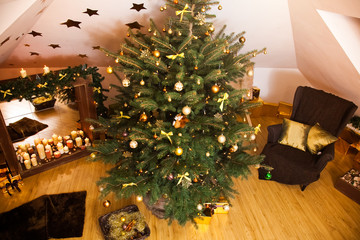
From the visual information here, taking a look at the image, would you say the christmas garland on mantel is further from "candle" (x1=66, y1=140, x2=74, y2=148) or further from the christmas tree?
the christmas tree

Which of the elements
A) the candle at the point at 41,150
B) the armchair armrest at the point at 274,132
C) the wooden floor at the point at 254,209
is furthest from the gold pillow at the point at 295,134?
the candle at the point at 41,150

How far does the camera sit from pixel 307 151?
2.87 meters

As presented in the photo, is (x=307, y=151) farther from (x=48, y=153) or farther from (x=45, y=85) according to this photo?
(x=48, y=153)

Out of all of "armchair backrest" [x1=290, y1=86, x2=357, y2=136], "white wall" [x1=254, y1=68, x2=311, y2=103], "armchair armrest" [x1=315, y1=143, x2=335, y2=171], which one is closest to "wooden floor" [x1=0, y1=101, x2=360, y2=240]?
"armchair armrest" [x1=315, y1=143, x2=335, y2=171]

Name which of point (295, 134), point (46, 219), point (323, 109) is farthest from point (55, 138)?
point (323, 109)

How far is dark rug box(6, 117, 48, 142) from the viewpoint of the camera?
2.73m

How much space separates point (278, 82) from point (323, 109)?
5.15ft

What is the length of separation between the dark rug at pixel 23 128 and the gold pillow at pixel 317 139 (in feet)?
10.7

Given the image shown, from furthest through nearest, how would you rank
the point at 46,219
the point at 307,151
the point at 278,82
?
the point at 278,82, the point at 307,151, the point at 46,219

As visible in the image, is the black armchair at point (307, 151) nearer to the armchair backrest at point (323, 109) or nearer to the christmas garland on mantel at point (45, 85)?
the armchair backrest at point (323, 109)

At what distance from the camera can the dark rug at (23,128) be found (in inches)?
107

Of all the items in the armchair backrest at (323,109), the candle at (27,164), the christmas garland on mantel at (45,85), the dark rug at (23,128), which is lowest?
the candle at (27,164)

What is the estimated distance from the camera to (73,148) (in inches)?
130

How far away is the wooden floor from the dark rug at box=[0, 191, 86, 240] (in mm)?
96
